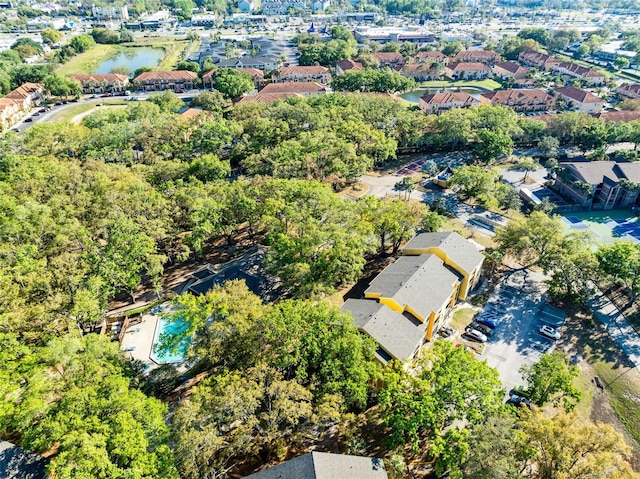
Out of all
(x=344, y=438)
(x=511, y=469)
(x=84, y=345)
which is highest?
(x=84, y=345)

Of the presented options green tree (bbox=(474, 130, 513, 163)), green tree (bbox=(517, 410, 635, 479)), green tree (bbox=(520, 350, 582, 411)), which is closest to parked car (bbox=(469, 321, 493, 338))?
green tree (bbox=(520, 350, 582, 411))

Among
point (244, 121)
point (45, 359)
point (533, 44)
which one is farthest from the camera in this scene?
point (533, 44)

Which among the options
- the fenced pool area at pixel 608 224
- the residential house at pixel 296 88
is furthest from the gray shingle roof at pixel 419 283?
the residential house at pixel 296 88

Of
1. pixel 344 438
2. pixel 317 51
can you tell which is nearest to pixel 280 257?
pixel 344 438

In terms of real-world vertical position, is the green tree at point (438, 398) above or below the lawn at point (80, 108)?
above

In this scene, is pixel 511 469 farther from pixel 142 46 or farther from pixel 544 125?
pixel 142 46

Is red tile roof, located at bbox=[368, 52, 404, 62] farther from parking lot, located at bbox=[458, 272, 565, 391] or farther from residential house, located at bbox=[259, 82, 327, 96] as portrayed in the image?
parking lot, located at bbox=[458, 272, 565, 391]

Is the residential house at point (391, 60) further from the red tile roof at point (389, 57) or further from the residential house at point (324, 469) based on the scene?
the residential house at point (324, 469)

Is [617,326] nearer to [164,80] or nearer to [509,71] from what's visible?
[509,71]
